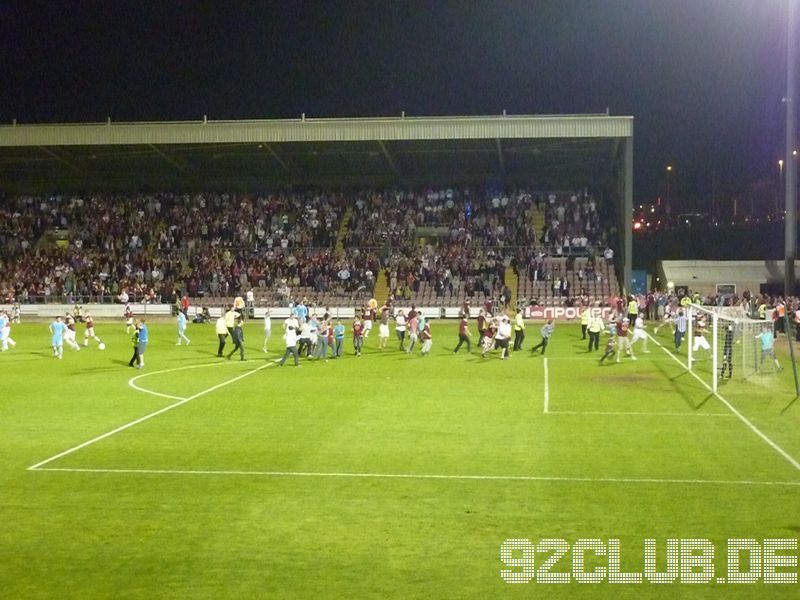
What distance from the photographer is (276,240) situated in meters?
53.8

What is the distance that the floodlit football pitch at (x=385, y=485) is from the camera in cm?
920

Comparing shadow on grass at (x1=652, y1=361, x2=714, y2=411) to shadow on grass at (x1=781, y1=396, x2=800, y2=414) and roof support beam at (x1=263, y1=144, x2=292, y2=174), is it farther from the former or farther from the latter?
roof support beam at (x1=263, y1=144, x2=292, y2=174)

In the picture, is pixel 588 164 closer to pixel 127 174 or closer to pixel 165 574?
pixel 127 174

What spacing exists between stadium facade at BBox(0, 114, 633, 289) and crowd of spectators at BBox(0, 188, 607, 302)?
1446 mm

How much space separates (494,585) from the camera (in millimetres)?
8852

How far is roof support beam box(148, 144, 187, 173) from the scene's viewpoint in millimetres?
51656

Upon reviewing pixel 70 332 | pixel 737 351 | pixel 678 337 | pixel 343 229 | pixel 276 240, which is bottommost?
pixel 737 351

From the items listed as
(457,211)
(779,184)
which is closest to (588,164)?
(457,211)

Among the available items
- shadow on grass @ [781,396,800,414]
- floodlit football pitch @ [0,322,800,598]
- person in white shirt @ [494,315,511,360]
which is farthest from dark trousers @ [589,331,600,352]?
shadow on grass @ [781,396,800,414]

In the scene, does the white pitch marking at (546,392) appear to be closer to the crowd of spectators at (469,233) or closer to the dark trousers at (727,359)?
the dark trousers at (727,359)

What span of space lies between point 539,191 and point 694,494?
44.6 meters

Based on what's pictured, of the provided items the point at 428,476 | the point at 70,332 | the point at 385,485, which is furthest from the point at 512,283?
the point at 385,485

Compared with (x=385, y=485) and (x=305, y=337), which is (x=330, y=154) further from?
(x=385, y=485)

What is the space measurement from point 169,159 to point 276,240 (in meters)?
8.39
